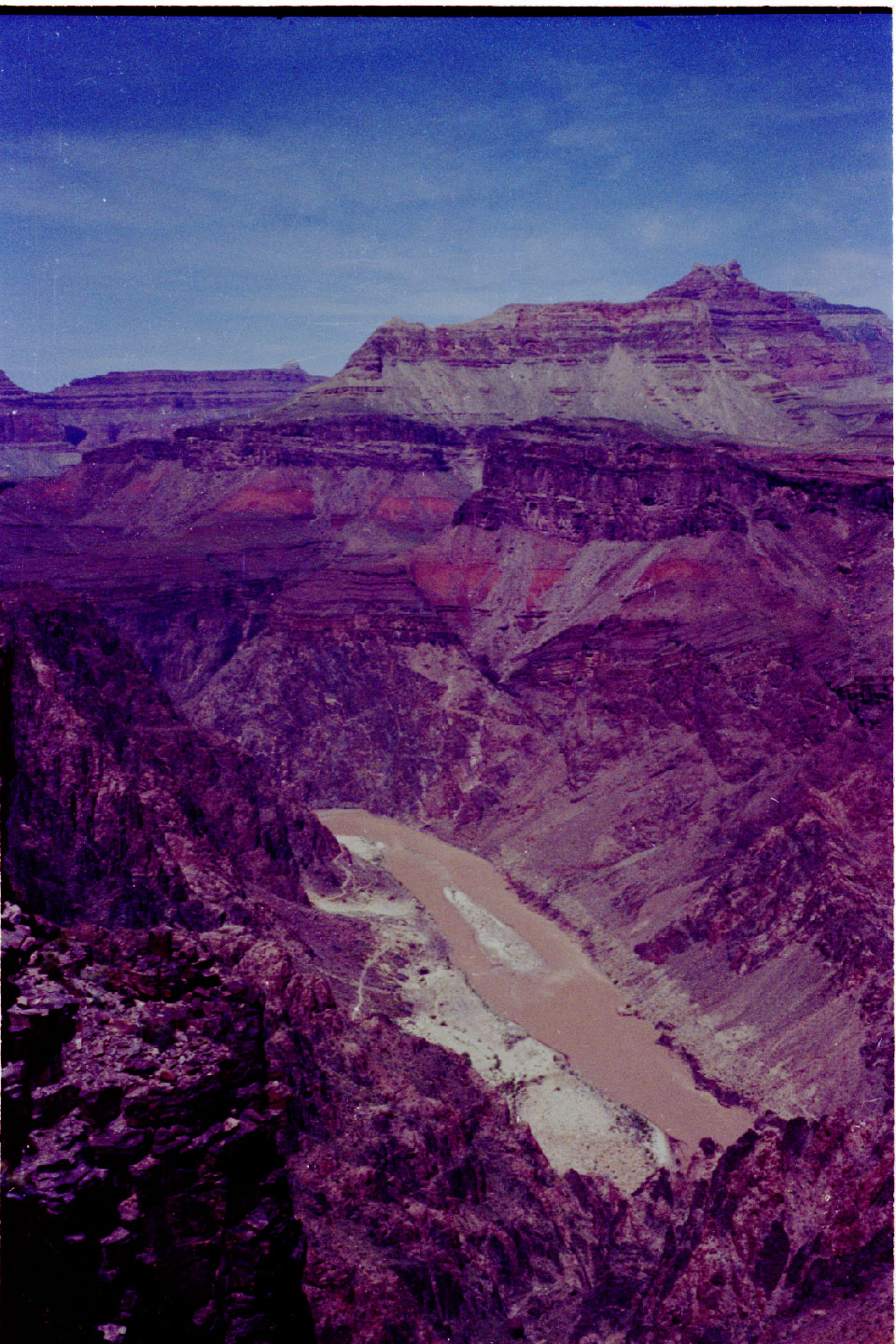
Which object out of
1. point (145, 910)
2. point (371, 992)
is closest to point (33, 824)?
point (145, 910)

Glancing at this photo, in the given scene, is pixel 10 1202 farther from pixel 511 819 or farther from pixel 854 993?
pixel 511 819

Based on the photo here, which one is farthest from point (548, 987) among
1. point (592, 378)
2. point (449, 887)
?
point (592, 378)

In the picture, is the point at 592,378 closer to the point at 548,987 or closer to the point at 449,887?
the point at 449,887

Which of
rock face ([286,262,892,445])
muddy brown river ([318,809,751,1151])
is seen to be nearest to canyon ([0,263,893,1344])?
muddy brown river ([318,809,751,1151])

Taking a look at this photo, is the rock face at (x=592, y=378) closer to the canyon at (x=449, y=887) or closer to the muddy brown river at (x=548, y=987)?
the canyon at (x=449, y=887)

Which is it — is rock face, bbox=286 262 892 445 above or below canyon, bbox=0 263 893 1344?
above

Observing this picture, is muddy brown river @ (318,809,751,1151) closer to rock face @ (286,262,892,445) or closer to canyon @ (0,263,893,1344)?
canyon @ (0,263,893,1344)
